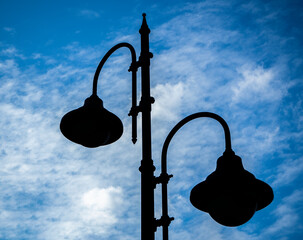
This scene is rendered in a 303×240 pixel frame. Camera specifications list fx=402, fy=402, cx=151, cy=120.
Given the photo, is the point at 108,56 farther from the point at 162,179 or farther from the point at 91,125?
the point at 162,179

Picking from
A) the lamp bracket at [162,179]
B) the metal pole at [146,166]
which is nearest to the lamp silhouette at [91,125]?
the metal pole at [146,166]

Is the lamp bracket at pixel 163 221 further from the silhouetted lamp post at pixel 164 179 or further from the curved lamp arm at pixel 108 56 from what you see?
the curved lamp arm at pixel 108 56

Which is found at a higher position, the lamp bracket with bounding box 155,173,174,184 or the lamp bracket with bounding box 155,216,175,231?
the lamp bracket with bounding box 155,173,174,184

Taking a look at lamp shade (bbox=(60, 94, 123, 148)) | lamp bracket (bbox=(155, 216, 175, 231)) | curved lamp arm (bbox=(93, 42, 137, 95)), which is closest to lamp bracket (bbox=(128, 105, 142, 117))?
lamp shade (bbox=(60, 94, 123, 148))

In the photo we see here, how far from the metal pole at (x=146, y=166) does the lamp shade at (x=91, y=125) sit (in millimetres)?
503

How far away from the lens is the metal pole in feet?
13.9

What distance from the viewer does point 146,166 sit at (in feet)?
14.9

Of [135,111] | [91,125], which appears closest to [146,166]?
[135,111]

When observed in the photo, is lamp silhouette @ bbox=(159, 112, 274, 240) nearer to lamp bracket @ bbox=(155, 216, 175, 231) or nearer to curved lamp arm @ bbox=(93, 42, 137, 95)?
lamp bracket @ bbox=(155, 216, 175, 231)

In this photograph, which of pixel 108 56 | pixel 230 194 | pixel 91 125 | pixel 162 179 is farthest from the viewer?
pixel 108 56

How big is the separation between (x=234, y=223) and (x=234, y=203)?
295 millimetres

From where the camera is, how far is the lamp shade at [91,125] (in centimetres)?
494

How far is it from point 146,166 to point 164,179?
321 mm

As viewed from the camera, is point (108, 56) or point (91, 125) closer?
point (91, 125)
